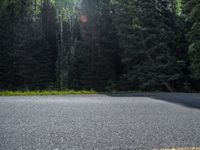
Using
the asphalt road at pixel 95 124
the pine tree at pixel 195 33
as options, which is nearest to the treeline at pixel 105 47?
the pine tree at pixel 195 33

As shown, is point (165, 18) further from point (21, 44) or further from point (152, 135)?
point (152, 135)

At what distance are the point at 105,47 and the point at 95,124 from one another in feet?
89.2

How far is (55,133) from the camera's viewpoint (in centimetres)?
838

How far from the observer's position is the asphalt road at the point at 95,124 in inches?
304

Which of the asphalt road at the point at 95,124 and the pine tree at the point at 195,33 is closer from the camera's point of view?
the asphalt road at the point at 95,124

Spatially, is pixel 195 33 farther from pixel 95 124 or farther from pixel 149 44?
pixel 95 124

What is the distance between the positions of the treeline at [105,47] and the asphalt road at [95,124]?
15342 millimetres

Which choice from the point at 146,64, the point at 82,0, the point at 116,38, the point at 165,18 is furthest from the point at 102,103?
the point at 82,0

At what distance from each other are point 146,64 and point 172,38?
3.14 metres

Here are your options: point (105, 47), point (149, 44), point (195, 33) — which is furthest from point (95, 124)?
point (105, 47)

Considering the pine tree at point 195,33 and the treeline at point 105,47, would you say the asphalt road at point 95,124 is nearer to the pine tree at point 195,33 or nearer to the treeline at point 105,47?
the pine tree at point 195,33

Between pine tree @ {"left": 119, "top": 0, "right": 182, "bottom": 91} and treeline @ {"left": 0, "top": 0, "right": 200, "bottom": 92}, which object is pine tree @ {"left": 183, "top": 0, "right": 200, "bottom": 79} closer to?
treeline @ {"left": 0, "top": 0, "right": 200, "bottom": 92}

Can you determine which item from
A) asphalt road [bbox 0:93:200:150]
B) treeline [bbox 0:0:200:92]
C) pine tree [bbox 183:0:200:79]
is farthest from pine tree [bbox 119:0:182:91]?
asphalt road [bbox 0:93:200:150]

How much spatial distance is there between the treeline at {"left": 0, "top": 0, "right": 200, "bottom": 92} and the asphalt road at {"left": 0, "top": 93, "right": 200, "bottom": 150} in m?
15.3
